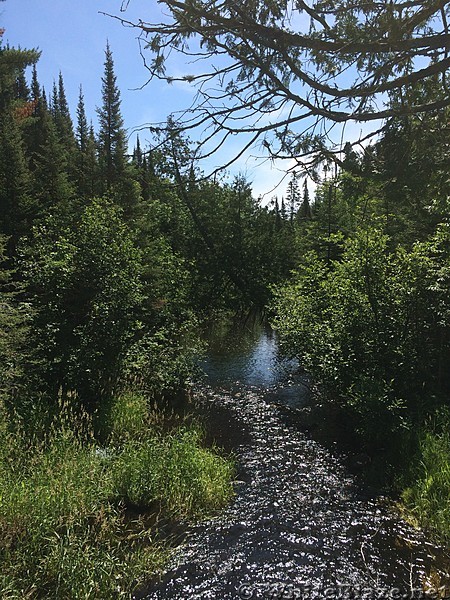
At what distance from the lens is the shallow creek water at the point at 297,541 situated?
426 cm

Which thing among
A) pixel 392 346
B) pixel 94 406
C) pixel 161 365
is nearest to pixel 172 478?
pixel 94 406

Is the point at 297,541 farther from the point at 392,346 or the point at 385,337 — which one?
the point at 385,337

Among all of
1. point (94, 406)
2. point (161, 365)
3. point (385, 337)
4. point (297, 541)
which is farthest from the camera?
point (161, 365)

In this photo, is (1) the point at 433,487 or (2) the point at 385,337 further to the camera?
(2) the point at 385,337

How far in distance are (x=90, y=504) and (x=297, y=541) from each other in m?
2.52

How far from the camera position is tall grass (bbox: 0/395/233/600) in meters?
4.00

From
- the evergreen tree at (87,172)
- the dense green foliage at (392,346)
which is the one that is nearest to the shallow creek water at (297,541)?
the dense green foliage at (392,346)

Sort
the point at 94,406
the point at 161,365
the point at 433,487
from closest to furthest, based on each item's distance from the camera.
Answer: the point at 433,487 → the point at 94,406 → the point at 161,365

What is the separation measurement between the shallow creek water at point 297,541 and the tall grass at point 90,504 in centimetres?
41

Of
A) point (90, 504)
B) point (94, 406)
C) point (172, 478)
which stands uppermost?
point (94, 406)

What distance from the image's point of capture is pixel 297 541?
5.00 m

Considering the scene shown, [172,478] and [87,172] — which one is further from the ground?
[87,172]

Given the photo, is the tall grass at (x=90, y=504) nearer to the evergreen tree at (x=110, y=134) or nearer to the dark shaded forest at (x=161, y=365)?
the dark shaded forest at (x=161, y=365)

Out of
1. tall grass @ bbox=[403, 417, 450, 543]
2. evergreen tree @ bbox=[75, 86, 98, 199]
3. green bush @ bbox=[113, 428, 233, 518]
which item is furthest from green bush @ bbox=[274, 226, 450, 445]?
evergreen tree @ bbox=[75, 86, 98, 199]
